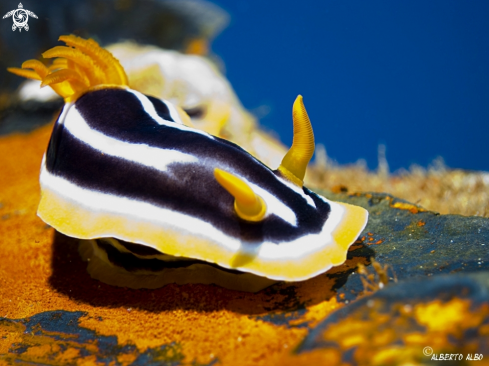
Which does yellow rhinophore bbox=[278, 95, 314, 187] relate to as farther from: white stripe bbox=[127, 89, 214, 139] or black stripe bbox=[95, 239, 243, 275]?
black stripe bbox=[95, 239, 243, 275]

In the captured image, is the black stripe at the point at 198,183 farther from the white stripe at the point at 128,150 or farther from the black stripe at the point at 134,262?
the black stripe at the point at 134,262

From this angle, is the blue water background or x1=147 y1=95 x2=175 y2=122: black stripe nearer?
x1=147 y1=95 x2=175 y2=122: black stripe

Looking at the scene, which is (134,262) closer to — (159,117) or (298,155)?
(159,117)

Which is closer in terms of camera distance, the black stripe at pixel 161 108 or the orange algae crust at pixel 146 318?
the orange algae crust at pixel 146 318

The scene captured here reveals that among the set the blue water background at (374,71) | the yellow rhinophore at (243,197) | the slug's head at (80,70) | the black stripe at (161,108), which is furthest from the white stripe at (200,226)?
the blue water background at (374,71)

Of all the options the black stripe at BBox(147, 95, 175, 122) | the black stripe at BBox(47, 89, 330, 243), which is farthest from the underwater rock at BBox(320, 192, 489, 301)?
the black stripe at BBox(147, 95, 175, 122)

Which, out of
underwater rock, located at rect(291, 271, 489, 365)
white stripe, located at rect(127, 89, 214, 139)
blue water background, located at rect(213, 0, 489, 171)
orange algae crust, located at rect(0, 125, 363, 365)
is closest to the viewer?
underwater rock, located at rect(291, 271, 489, 365)

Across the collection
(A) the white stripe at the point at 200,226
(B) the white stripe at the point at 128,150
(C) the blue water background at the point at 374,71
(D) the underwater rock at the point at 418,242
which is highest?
(C) the blue water background at the point at 374,71

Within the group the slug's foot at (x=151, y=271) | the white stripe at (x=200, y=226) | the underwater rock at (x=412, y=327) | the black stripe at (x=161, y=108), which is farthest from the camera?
the black stripe at (x=161, y=108)

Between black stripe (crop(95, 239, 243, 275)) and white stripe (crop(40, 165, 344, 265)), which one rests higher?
white stripe (crop(40, 165, 344, 265))
